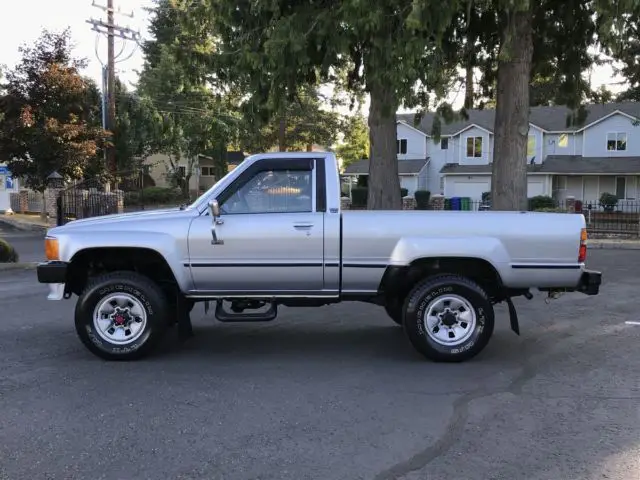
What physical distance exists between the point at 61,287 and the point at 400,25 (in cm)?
631

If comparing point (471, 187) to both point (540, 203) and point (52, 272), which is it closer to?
point (540, 203)

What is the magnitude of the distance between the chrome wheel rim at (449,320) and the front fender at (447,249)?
45 centimetres

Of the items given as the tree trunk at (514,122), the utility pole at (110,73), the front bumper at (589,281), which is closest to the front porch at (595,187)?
the utility pole at (110,73)

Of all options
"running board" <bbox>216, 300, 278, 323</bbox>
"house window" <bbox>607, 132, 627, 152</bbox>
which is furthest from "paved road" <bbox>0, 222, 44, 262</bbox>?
"house window" <bbox>607, 132, 627, 152</bbox>

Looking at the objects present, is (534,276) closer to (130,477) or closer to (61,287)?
(130,477)

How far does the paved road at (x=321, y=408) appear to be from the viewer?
3850mm

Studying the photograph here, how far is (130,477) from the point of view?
3.67 metres

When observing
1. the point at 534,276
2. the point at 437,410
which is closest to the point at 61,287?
the point at 437,410

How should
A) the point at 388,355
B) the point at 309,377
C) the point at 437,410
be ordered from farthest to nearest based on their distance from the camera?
the point at 388,355, the point at 309,377, the point at 437,410

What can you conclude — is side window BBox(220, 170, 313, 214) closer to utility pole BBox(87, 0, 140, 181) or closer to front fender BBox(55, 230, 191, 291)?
front fender BBox(55, 230, 191, 291)

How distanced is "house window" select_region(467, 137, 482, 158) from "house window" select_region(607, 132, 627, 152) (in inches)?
316

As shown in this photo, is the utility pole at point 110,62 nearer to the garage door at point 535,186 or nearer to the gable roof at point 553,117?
the gable roof at point 553,117

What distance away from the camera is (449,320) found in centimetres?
607

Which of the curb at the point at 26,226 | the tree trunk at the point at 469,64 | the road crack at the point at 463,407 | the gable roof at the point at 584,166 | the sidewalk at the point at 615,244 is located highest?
the tree trunk at the point at 469,64
